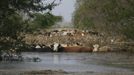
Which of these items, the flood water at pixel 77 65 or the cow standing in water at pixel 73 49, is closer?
the flood water at pixel 77 65

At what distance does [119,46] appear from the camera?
54406mm

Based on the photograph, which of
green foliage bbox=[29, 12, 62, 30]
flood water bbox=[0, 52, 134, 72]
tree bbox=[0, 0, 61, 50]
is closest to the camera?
tree bbox=[0, 0, 61, 50]

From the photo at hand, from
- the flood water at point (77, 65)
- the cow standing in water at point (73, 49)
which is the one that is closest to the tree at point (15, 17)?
the flood water at point (77, 65)

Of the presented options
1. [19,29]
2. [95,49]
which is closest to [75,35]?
[95,49]

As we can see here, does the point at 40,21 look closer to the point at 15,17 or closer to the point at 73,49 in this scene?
the point at 15,17

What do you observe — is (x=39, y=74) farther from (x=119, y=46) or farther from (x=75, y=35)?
(x=75, y=35)

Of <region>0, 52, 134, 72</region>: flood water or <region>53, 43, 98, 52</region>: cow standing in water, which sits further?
<region>53, 43, 98, 52</region>: cow standing in water

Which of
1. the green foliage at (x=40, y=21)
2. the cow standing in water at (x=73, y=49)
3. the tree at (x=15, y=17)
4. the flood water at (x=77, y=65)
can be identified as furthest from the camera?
the cow standing in water at (x=73, y=49)

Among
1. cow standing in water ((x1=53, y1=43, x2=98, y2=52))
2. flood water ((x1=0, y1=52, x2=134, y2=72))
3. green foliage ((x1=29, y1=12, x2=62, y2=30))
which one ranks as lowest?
flood water ((x1=0, y1=52, x2=134, y2=72))

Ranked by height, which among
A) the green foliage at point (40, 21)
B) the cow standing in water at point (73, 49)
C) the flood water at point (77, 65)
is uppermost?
the green foliage at point (40, 21)

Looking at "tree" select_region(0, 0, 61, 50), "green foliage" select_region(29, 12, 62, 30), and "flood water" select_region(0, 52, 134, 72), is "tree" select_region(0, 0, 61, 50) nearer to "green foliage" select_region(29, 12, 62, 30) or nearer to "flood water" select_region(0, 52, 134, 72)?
"green foliage" select_region(29, 12, 62, 30)

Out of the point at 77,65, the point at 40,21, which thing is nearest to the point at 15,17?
the point at 40,21

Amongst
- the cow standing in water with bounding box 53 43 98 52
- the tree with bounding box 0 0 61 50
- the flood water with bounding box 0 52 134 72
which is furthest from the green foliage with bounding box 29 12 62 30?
the cow standing in water with bounding box 53 43 98 52

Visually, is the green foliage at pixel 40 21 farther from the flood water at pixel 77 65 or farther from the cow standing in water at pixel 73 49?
the cow standing in water at pixel 73 49
